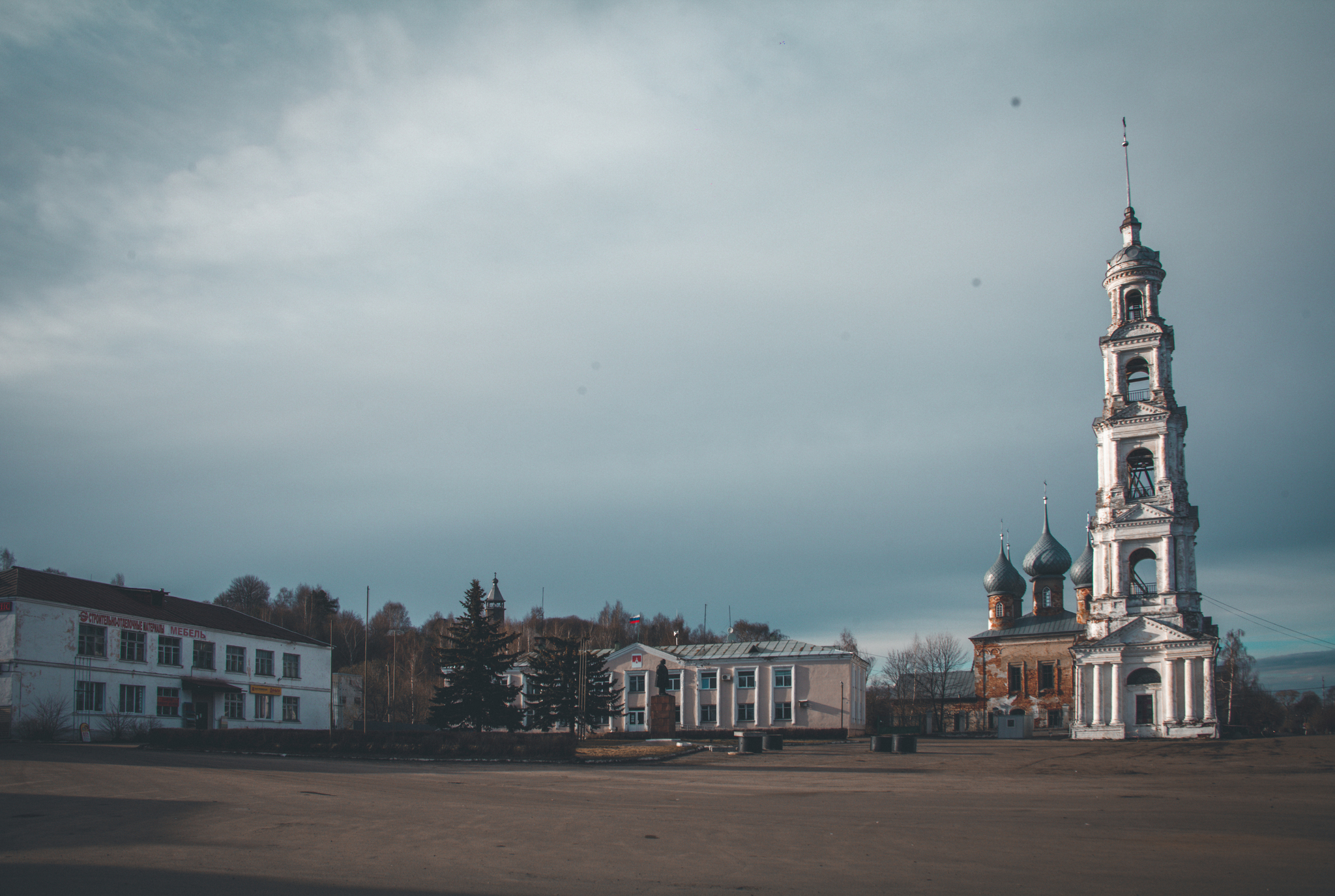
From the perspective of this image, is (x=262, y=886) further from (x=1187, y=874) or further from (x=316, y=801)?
(x=1187, y=874)

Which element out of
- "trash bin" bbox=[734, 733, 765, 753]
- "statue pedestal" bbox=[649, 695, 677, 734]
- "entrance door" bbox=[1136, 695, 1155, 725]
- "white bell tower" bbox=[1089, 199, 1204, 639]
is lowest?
"statue pedestal" bbox=[649, 695, 677, 734]

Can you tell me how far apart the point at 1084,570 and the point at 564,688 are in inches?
1783

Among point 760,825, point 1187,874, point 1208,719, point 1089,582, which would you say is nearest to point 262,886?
point 760,825

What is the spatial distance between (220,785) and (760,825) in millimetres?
11092

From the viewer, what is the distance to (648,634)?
421 feet

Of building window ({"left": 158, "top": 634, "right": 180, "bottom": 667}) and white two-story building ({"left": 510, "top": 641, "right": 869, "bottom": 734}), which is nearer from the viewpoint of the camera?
building window ({"left": 158, "top": 634, "right": 180, "bottom": 667})

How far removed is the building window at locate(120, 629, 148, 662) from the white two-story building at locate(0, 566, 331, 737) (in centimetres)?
5

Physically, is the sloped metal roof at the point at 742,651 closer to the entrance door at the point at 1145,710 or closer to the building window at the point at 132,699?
the entrance door at the point at 1145,710

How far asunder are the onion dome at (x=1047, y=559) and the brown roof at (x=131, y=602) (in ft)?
179

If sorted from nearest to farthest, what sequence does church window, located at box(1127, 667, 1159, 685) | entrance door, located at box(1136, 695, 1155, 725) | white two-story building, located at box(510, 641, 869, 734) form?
entrance door, located at box(1136, 695, 1155, 725), church window, located at box(1127, 667, 1159, 685), white two-story building, located at box(510, 641, 869, 734)

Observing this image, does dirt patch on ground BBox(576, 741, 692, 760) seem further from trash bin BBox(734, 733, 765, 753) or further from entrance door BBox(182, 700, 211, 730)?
entrance door BBox(182, 700, 211, 730)

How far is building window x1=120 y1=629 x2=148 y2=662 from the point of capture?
47.1 metres

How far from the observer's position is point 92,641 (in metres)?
45.1

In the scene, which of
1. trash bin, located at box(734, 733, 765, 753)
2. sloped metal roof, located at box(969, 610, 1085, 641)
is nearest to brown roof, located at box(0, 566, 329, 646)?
trash bin, located at box(734, 733, 765, 753)
